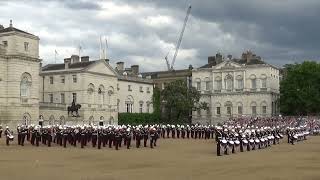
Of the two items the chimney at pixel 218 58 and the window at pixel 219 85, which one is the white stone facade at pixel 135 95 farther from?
the chimney at pixel 218 58

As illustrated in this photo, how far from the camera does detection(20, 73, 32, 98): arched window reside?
6431 centimetres

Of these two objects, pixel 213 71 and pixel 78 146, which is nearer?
pixel 78 146

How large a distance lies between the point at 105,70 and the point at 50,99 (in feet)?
29.1

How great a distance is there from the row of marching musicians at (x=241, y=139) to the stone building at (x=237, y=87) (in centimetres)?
4699

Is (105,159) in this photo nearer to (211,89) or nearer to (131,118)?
(131,118)

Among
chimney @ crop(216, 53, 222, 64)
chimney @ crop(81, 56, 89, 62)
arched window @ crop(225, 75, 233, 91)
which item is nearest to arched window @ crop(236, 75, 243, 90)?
arched window @ crop(225, 75, 233, 91)

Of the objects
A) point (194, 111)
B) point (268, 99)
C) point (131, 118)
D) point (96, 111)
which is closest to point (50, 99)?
point (96, 111)

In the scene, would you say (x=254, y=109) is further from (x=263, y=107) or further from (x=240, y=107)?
(x=240, y=107)

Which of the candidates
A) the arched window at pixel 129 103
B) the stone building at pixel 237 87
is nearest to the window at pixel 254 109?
the stone building at pixel 237 87

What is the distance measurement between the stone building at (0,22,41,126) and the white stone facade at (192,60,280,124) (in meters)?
35.7

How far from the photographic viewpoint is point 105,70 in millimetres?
81125

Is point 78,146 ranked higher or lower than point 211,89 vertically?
lower

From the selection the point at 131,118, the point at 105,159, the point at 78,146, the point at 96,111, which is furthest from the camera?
the point at 131,118

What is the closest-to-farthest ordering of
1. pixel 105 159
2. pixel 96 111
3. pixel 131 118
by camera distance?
1. pixel 105 159
2. pixel 96 111
3. pixel 131 118
